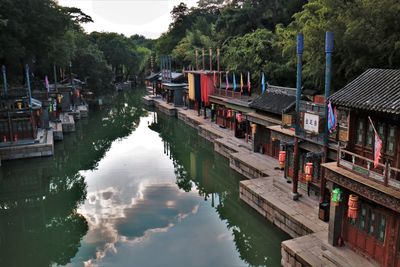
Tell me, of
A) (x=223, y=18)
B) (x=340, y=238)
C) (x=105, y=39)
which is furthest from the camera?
(x=105, y=39)

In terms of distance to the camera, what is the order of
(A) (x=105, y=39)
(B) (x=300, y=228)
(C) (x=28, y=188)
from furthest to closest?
(A) (x=105, y=39)
(C) (x=28, y=188)
(B) (x=300, y=228)

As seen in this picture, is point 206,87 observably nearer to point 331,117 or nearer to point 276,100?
point 276,100

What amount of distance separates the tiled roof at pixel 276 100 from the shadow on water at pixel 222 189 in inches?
186

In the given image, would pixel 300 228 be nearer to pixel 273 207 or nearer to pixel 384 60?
pixel 273 207

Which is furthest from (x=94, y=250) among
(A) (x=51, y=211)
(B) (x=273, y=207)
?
(B) (x=273, y=207)

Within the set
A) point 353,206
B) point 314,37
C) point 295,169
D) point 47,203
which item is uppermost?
point 314,37

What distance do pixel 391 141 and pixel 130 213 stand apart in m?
12.6

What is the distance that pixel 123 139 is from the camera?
37250 millimetres

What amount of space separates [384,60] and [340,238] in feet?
40.7

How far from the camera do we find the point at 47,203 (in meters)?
20.6

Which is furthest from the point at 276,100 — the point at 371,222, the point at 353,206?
the point at 371,222

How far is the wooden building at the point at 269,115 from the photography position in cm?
2264

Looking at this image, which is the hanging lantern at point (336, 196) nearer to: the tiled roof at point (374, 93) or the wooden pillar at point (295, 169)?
the tiled roof at point (374, 93)

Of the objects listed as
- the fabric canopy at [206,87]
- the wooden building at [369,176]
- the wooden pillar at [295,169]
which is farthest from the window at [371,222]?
the fabric canopy at [206,87]
